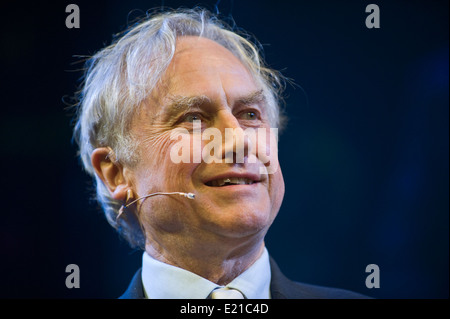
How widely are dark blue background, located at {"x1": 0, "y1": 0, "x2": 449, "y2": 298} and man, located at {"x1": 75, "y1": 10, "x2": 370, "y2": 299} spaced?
0.85ft

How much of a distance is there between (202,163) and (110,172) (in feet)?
1.31

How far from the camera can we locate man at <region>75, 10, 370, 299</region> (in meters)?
1.41

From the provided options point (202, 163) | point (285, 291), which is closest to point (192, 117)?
point (202, 163)

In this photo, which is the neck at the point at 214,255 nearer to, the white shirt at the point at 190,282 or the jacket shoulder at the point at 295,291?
the white shirt at the point at 190,282

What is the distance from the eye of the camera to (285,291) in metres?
1.61

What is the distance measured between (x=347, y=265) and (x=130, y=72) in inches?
47.0

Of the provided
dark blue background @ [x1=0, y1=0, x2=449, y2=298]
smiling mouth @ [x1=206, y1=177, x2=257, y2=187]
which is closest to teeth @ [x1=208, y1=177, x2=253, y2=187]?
smiling mouth @ [x1=206, y1=177, x2=257, y2=187]

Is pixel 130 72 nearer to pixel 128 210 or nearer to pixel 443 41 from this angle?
pixel 128 210

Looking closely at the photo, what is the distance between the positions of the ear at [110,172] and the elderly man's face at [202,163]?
6 cm

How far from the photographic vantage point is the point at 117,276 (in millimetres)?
2014

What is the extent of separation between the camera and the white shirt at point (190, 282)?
4.85 ft

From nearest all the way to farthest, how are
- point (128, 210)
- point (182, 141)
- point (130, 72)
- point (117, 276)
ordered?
point (182, 141)
point (130, 72)
point (128, 210)
point (117, 276)

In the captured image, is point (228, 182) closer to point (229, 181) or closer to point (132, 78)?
point (229, 181)

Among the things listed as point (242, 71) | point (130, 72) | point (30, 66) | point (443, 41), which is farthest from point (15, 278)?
point (443, 41)
